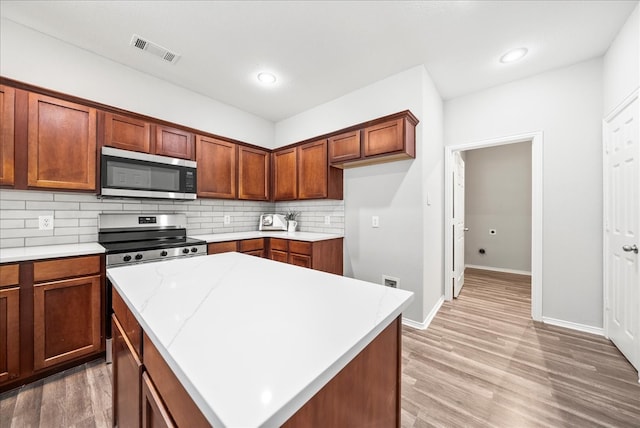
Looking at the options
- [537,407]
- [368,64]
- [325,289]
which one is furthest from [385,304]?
[368,64]

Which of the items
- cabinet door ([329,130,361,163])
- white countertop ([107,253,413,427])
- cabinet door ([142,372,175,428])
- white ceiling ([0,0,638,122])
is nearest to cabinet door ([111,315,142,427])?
cabinet door ([142,372,175,428])

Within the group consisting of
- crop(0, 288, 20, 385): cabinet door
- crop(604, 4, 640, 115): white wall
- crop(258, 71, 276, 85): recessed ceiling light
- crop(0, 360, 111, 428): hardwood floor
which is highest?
crop(258, 71, 276, 85): recessed ceiling light

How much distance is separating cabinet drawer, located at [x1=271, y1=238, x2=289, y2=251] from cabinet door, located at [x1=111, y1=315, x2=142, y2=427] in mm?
2011

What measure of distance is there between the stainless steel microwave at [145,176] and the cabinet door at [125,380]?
1.63 meters

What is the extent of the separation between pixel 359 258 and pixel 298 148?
1.71m

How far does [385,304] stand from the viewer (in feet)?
2.86

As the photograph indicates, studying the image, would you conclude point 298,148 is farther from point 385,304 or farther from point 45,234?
point 385,304

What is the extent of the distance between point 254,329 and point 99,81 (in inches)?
123

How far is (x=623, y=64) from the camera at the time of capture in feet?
6.81

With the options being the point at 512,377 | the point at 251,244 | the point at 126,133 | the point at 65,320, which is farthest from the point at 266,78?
the point at 512,377

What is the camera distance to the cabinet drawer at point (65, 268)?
179 cm

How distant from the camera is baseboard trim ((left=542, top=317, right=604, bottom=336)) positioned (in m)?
2.47

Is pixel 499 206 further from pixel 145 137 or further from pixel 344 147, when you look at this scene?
pixel 145 137

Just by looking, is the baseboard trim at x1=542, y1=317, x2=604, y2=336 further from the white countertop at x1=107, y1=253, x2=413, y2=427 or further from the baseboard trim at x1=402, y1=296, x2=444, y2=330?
the white countertop at x1=107, y1=253, x2=413, y2=427
